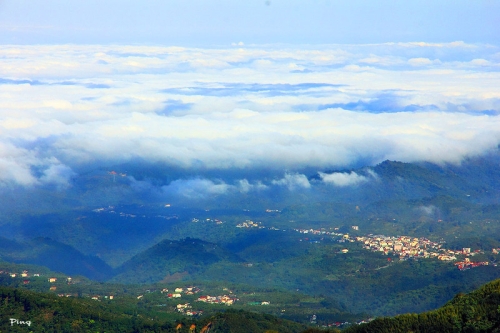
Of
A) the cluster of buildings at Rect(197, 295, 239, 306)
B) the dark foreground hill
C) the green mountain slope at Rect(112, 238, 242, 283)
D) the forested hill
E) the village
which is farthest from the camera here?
the green mountain slope at Rect(112, 238, 242, 283)

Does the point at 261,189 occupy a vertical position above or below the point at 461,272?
above

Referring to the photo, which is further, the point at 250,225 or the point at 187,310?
the point at 250,225

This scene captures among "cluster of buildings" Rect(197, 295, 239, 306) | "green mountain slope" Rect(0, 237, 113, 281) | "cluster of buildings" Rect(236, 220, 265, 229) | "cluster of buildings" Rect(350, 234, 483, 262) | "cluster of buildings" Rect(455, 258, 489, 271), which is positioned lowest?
"cluster of buildings" Rect(197, 295, 239, 306)

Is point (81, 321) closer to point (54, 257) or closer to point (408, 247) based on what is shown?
point (54, 257)

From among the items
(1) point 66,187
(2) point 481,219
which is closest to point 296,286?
(2) point 481,219

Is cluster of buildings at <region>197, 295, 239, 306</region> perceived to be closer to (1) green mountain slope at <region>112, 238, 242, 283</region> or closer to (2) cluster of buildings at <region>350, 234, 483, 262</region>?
(1) green mountain slope at <region>112, 238, 242, 283</region>

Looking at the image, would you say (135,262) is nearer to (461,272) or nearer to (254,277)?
(254,277)

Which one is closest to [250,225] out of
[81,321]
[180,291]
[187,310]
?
[180,291]

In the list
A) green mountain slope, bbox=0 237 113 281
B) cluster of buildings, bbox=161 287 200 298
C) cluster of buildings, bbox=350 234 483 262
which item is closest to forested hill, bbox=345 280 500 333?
cluster of buildings, bbox=161 287 200 298
